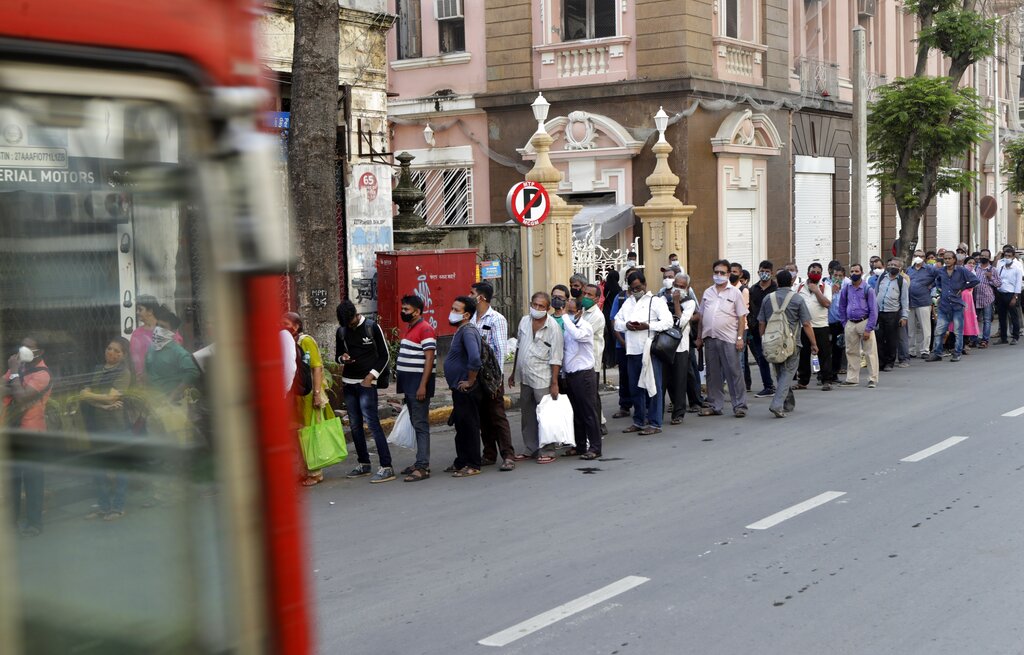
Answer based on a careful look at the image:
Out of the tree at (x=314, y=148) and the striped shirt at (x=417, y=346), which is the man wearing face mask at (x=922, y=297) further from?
the striped shirt at (x=417, y=346)

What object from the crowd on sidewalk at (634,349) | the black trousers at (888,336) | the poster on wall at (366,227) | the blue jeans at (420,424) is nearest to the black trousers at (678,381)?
the crowd on sidewalk at (634,349)

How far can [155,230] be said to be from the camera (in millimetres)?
2494

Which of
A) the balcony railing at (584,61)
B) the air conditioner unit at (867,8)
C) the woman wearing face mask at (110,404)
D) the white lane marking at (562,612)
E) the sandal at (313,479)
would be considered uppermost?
the air conditioner unit at (867,8)

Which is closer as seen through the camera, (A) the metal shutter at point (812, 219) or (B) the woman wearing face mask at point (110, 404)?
(B) the woman wearing face mask at point (110, 404)

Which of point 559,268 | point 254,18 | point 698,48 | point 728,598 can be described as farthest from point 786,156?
point 254,18

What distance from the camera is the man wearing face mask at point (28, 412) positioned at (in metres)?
2.31

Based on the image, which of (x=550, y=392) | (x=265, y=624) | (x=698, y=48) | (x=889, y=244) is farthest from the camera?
(x=889, y=244)

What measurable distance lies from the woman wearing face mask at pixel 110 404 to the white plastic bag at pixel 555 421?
9.31m

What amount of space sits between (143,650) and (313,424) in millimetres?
8389

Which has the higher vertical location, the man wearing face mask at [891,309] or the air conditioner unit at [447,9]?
the air conditioner unit at [447,9]

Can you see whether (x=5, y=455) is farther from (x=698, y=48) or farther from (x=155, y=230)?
(x=698, y=48)

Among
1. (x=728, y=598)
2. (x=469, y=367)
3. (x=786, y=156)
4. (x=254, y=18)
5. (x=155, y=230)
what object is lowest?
(x=728, y=598)

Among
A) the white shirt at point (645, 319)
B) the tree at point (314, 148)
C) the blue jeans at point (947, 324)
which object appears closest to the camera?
the tree at point (314, 148)

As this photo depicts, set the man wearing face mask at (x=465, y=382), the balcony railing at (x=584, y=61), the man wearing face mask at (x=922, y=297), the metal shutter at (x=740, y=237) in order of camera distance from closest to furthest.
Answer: the man wearing face mask at (x=465, y=382) → the man wearing face mask at (x=922, y=297) → the balcony railing at (x=584, y=61) → the metal shutter at (x=740, y=237)
